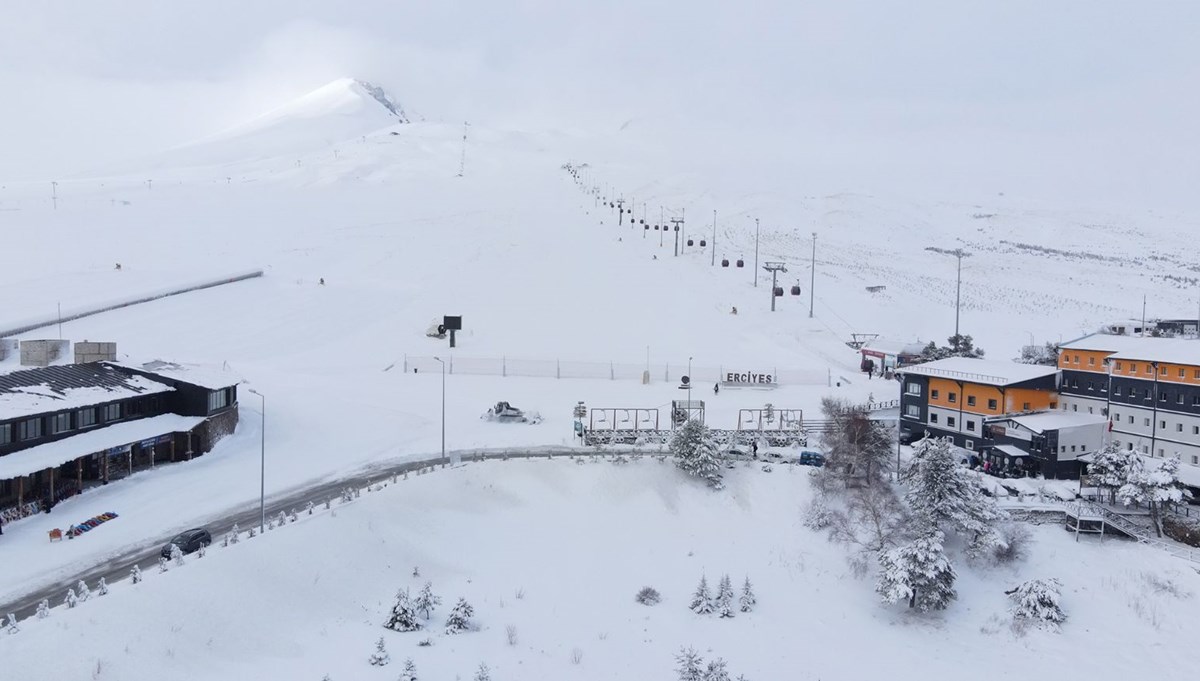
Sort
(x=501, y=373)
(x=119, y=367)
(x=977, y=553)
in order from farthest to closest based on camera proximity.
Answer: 1. (x=501, y=373)
2. (x=119, y=367)
3. (x=977, y=553)

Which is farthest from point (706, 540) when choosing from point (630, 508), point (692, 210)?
point (692, 210)

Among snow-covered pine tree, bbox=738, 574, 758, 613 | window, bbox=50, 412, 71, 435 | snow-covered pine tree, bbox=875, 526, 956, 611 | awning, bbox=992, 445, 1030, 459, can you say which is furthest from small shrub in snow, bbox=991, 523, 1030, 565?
window, bbox=50, 412, 71, 435

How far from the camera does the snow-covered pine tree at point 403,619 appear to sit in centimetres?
2644

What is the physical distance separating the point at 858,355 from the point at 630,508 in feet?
104

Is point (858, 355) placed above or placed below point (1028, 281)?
below

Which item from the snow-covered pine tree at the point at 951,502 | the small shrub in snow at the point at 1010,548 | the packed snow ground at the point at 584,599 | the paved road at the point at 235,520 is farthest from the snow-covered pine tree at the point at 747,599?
the paved road at the point at 235,520

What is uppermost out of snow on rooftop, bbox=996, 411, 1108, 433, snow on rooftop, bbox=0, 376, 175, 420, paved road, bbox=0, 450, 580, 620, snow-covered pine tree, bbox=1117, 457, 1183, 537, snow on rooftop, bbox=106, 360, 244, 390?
snow on rooftop, bbox=106, 360, 244, 390

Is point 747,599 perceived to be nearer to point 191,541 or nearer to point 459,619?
point 459,619

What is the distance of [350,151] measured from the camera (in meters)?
156

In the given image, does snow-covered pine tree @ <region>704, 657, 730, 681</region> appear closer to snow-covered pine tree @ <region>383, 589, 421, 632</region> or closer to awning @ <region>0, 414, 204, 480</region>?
snow-covered pine tree @ <region>383, 589, 421, 632</region>

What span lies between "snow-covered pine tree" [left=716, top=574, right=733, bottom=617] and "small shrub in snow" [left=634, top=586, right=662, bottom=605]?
232cm

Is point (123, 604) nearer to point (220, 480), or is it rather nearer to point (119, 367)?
point (220, 480)

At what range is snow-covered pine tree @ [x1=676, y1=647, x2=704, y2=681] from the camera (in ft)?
81.3

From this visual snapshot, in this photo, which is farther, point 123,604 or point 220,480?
point 220,480
